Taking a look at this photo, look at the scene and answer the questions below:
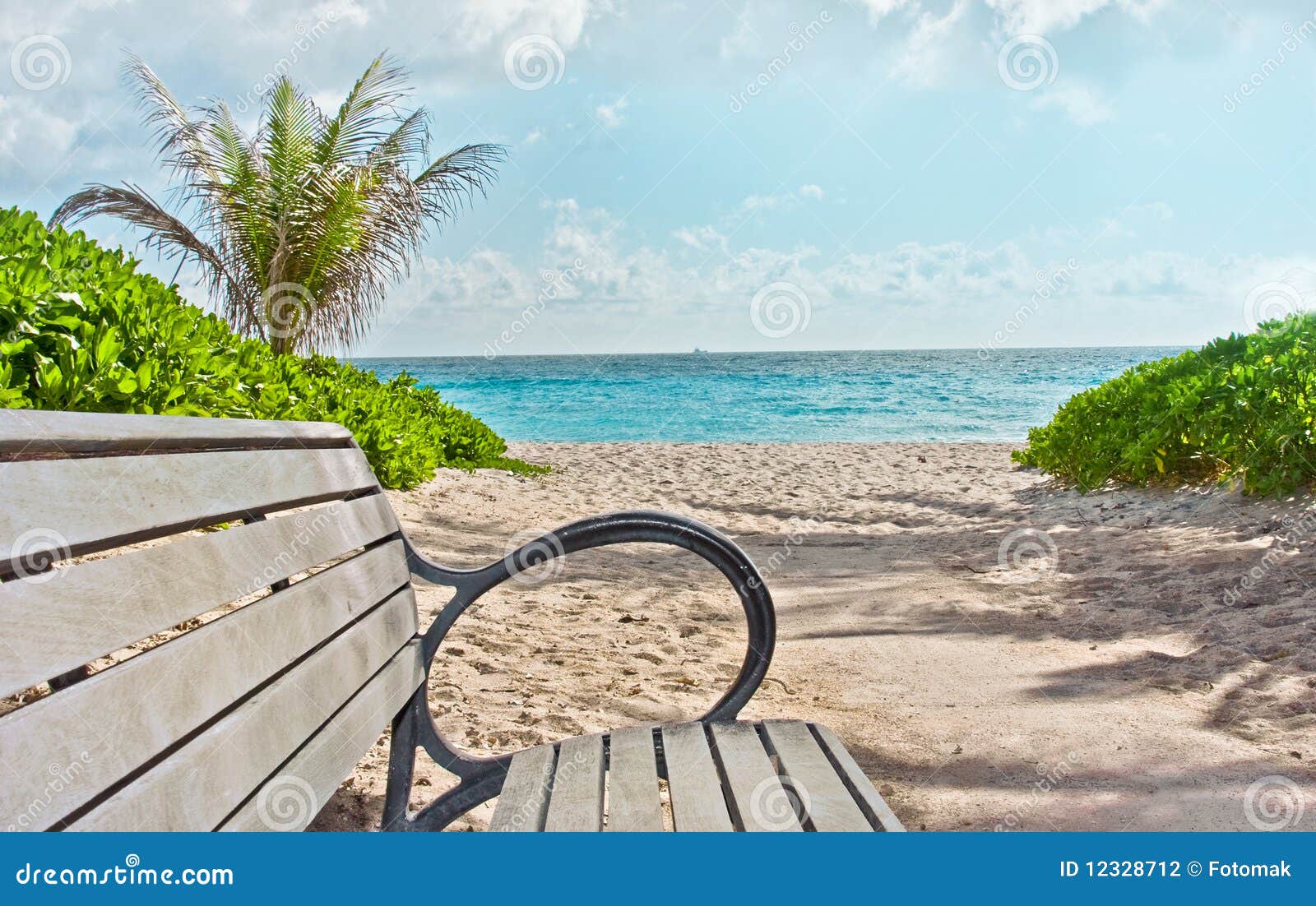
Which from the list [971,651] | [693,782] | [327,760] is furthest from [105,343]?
[971,651]

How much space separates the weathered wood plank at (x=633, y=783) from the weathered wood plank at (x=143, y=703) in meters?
0.58

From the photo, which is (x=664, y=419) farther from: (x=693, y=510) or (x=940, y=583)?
(x=940, y=583)

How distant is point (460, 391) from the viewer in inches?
1790

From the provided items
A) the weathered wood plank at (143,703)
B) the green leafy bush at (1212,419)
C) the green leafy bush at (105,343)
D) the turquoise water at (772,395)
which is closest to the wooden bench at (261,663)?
the weathered wood plank at (143,703)

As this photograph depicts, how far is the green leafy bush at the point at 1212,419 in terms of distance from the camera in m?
5.99

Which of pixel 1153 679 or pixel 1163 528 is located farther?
pixel 1163 528

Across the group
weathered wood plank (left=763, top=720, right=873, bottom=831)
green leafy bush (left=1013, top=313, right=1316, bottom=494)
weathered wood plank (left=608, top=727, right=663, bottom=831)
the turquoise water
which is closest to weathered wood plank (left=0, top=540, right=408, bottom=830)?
weathered wood plank (left=608, top=727, right=663, bottom=831)

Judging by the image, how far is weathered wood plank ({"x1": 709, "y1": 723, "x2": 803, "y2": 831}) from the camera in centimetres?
144

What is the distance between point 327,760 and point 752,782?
73 centimetres

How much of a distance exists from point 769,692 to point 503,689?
1020mm

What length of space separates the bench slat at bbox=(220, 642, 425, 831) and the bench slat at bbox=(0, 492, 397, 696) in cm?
28

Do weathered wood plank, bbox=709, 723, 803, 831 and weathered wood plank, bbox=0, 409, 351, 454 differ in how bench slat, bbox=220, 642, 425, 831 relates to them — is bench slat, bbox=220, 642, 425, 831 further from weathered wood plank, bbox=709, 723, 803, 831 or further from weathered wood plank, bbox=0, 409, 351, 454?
weathered wood plank, bbox=709, 723, 803, 831
